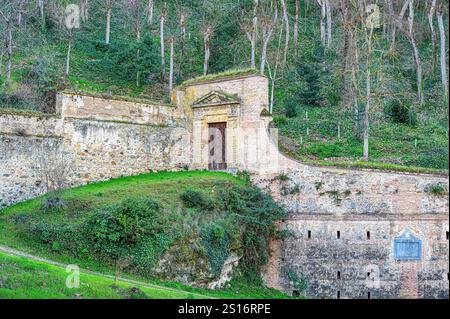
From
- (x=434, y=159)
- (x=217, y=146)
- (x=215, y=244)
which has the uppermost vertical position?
(x=217, y=146)

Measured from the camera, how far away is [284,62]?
129ft

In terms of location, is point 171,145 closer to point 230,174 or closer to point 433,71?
point 230,174

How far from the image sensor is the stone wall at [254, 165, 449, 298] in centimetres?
2016

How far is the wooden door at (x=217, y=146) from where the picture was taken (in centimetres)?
2461

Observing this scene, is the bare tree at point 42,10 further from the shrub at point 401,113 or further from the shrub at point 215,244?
the shrub at point 215,244

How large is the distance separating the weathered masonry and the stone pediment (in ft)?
0.17

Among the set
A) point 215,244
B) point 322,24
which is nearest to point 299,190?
point 215,244

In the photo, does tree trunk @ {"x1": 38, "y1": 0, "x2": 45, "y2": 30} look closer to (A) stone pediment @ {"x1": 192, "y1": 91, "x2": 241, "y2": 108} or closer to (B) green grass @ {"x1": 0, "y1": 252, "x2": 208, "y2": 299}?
(A) stone pediment @ {"x1": 192, "y1": 91, "x2": 241, "y2": 108}

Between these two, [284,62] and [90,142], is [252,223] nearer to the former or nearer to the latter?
[90,142]

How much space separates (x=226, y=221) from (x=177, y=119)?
7.03 m

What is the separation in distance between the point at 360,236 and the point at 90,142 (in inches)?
A: 432

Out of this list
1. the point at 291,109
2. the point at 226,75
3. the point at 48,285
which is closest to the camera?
the point at 48,285

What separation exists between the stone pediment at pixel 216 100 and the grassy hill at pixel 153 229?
12.9ft
